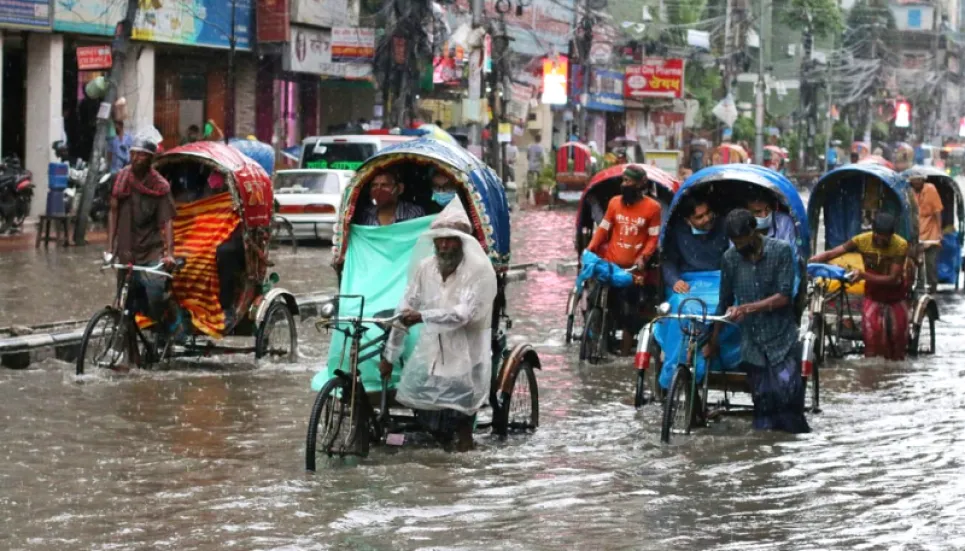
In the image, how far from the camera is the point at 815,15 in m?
89.0

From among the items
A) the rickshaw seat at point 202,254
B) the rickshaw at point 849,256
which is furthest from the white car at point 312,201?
the rickshaw seat at point 202,254

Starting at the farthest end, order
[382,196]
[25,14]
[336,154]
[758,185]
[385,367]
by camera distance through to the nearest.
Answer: [336,154]
[25,14]
[758,185]
[382,196]
[385,367]

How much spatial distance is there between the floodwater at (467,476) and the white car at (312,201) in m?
14.3

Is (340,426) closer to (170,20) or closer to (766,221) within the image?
(766,221)

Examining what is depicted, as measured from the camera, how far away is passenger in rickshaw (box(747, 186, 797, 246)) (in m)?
11.8

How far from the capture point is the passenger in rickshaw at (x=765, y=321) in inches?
413

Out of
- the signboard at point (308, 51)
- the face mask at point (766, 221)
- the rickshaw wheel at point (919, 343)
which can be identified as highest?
the signboard at point (308, 51)

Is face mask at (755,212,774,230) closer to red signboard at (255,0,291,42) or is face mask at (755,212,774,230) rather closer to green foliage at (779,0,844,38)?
red signboard at (255,0,291,42)

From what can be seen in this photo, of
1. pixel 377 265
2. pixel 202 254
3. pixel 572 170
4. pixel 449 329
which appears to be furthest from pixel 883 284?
pixel 572 170

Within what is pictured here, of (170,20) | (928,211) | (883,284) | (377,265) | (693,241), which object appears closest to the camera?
(377,265)

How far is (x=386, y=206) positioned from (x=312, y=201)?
17602 mm

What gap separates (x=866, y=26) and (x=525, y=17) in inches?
1628

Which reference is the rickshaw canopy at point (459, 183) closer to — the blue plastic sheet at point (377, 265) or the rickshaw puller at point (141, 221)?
the blue plastic sheet at point (377, 265)

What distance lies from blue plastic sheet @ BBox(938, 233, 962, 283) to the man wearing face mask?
463 inches
